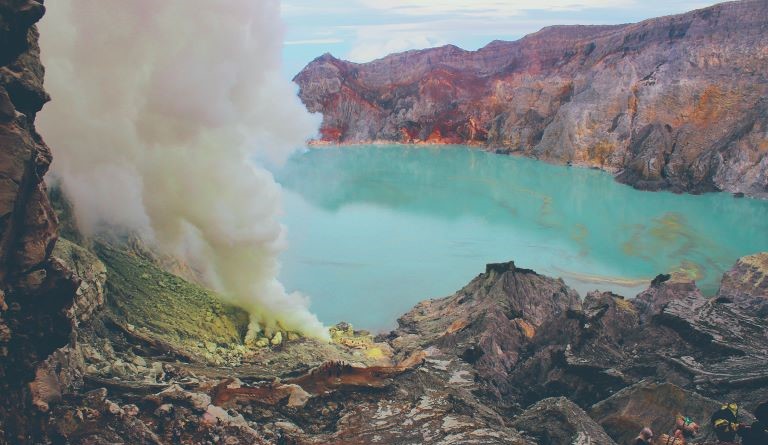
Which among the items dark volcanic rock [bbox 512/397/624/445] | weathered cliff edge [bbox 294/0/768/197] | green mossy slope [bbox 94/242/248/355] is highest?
weathered cliff edge [bbox 294/0/768/197]

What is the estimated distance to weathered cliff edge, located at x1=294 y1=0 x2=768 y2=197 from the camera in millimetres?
42750

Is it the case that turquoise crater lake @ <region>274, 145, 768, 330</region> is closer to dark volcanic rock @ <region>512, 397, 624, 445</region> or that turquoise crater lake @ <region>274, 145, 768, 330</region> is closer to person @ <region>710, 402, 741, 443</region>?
dark volcanic rock @ <region>512, 397, 624, 445</region>

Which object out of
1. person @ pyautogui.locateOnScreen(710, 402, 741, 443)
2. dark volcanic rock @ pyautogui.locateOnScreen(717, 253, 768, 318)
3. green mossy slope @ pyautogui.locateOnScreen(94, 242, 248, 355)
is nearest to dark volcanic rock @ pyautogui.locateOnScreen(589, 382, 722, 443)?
person @ pyautogui.locateOnScreen(710, 402, 741, 443)

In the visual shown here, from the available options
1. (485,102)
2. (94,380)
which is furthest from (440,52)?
(94,380)

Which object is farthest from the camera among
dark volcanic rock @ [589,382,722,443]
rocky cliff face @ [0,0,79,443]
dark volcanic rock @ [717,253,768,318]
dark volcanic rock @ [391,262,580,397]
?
dark volcanic rock @ [717,253,768,318]

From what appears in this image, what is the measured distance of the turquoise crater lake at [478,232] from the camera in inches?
854

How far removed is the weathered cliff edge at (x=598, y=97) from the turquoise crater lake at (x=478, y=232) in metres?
3.23

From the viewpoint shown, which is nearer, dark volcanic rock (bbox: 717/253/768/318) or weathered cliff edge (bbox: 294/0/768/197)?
dark volcanic rock (bbox: 717/253/768/318)

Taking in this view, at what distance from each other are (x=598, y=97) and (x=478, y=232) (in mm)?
28511

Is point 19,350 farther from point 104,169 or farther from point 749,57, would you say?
point 749,57

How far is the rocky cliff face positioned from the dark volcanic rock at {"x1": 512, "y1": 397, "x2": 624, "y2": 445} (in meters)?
6.08

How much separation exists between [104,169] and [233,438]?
5.49 m

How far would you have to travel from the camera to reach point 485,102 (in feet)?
216

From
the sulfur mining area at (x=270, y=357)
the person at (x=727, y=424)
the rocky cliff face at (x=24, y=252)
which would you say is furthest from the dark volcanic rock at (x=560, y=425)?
the rocky cliff face at (x=24, y=252)
